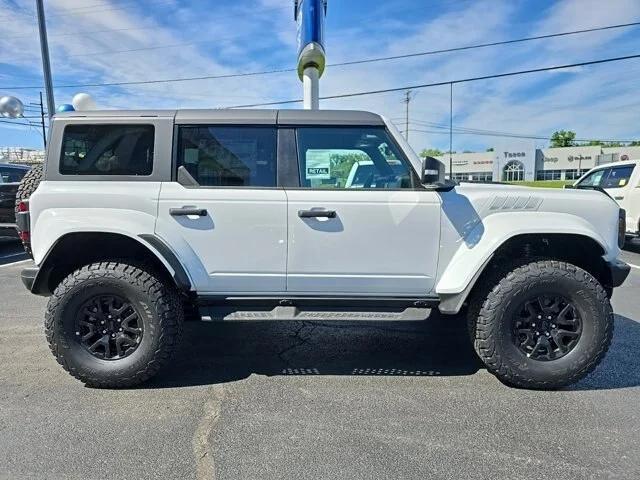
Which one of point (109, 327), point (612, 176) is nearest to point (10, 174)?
point (109, 327)

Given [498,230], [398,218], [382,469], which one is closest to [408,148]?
[398,218]

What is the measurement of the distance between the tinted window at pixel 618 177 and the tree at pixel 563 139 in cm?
8320

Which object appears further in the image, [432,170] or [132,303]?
[132,303]

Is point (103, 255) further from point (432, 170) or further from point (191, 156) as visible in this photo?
point (432, 170)

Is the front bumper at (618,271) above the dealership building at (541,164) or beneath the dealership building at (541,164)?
beneath

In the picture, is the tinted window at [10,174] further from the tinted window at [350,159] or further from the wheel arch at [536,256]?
the wheel arch at [536,256]

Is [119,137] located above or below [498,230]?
above

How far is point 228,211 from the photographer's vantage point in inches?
124

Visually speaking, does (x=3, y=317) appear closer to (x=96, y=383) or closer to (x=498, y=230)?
(x=96, y=383)

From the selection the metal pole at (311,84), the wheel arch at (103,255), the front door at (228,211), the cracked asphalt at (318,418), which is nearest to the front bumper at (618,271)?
the cracked asphalt at (318,418)

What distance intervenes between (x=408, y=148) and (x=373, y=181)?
1.19ft

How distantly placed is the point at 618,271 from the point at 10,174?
1057 centimetres

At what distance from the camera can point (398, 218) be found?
10.3ft

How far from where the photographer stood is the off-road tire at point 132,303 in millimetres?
3133
